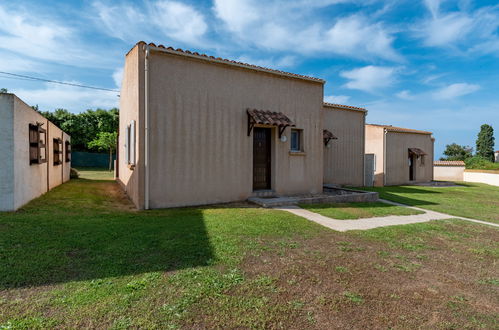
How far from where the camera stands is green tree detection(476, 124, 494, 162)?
39500 millimetres

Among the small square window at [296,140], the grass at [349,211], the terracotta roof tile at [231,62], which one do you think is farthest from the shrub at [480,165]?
the small square window at [296,140]

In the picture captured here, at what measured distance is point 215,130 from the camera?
8.23m

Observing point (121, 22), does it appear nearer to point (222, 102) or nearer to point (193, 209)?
point (222, 102)

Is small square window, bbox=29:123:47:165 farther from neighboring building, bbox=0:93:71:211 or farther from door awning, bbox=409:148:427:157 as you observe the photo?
door awning, bbox=409:148:427:157

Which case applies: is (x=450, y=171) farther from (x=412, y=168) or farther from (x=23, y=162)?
(x=23, y=162)

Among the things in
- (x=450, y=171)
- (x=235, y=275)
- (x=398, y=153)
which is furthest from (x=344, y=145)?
(x=450, y=171)

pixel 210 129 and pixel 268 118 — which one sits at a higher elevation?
pixel 268 118

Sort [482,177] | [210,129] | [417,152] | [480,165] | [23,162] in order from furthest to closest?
[480,165] < [482,177] < [417,152] < [210,129] < [23,162]

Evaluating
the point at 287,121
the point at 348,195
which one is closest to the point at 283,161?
the point at 287,121

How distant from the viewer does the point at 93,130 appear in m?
29.4

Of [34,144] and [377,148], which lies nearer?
[34,144]

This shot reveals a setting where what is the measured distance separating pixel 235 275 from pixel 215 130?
221 inches

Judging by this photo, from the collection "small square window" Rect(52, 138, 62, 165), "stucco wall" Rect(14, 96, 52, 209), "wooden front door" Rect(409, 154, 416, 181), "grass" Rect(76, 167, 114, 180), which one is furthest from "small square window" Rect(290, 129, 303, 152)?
"wooden front door" Rect(409, 154, 416, 181)

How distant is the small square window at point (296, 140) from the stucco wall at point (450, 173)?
25449 mm
